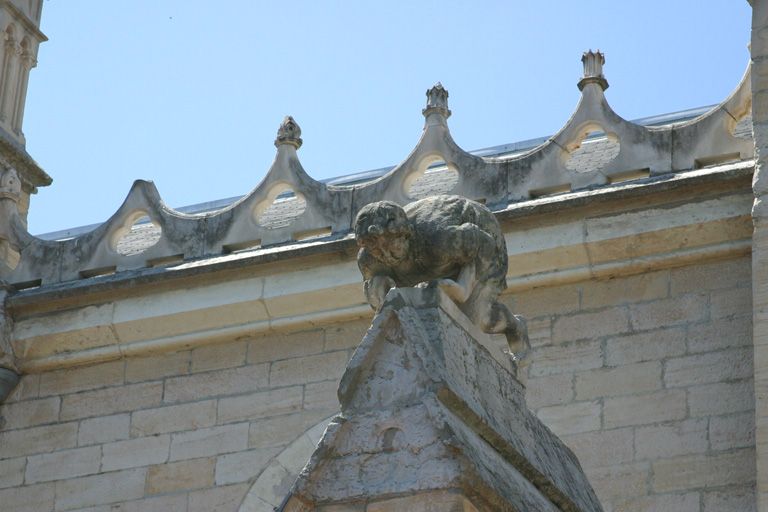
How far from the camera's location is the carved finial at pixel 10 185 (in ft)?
40.5

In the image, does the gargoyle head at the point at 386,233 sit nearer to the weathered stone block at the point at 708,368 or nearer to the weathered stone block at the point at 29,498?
the weathered stone block at the point at 708,368

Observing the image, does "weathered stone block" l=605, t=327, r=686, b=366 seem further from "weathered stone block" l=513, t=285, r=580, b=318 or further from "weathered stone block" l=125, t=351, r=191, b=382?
"weathered stone block" l=125, t=351, r=191, b=382

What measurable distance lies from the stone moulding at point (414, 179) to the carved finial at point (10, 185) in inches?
7.0

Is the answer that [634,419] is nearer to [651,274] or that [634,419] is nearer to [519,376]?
[651,274]

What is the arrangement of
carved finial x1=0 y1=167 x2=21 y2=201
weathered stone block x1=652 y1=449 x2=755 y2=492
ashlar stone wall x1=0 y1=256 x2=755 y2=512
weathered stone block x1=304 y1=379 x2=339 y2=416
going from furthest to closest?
carved finial x1=0 y1=167 x2=21 y2=201, weathered stone block x1=304 y1=379 x2=339 y2=416, ashlar stone wall x1=0 y1=256 x2=755 y2=512, weathered stone block x1=652 y1=449 x2=755 y2=492

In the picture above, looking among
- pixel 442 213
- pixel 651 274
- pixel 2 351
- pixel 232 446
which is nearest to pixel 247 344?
pixel 232 446

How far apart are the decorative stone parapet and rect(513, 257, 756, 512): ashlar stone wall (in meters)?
4.07

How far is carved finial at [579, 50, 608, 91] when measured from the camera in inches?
430

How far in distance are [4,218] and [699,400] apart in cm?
483

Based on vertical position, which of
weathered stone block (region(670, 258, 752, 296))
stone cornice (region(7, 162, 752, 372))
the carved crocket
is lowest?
the carved crocket

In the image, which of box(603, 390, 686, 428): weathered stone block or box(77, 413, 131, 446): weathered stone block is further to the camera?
box(77, 413, 131, 446): weathered stone block

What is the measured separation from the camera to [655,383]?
9797mm

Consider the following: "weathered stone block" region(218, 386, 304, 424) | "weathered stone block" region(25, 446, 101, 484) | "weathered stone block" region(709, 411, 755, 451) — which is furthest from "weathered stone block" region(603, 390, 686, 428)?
"weathered stone block" region(25, 446, 101, 484)

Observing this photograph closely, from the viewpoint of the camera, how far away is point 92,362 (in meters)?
11.6
